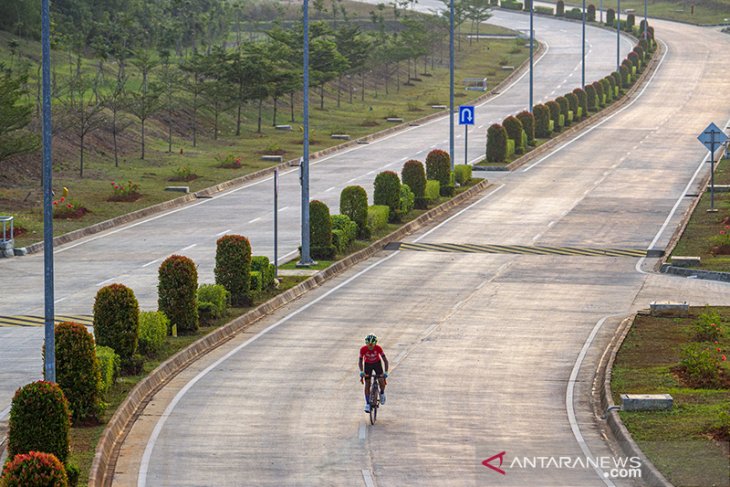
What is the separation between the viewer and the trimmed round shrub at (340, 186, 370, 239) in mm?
47625

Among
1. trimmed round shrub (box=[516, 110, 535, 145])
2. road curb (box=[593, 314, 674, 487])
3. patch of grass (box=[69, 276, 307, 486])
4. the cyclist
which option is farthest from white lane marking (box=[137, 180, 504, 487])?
trimmed round shrub (box=[516, 110, 535, 145])

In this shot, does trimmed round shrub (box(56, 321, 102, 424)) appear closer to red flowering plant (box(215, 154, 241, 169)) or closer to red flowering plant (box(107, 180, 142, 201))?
red flowering plant (box(107, 180, 142, 201))

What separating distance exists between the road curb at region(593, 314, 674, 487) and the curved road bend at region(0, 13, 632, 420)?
34.6 feet

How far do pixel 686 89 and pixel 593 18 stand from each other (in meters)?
64.2

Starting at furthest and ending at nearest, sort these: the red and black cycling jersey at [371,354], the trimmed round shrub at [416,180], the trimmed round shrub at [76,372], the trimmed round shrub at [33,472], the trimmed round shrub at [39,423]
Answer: the trimmed round shrub at [416,180]
the red and black cycling jersey at [371,354]
the trimmed round shrub at [76,372]
the trimmed round shrub at [39,423]
the trimmed round shrub at [33,472]

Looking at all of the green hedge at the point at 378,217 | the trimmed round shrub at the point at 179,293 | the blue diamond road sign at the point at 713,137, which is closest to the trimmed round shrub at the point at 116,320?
the trimmed round shrub at the point at 179,293

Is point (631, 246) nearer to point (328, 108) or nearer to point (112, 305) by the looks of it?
point (112, 305)

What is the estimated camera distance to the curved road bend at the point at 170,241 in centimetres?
3334

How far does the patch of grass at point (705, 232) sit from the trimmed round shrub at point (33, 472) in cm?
2878

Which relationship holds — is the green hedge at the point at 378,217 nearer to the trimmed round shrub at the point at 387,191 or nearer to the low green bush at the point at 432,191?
the trimmed round shrub at the point at 387,191

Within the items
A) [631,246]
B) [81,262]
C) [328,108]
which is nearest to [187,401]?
[81,262]

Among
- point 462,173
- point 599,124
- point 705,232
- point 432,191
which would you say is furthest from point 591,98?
point 705,232

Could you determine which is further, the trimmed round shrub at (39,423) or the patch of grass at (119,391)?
the patch of grass at (119,391)

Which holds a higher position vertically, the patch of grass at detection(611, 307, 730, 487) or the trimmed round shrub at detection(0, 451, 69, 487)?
the trimmed round shrub at detection(0, 451, 69, 487)
